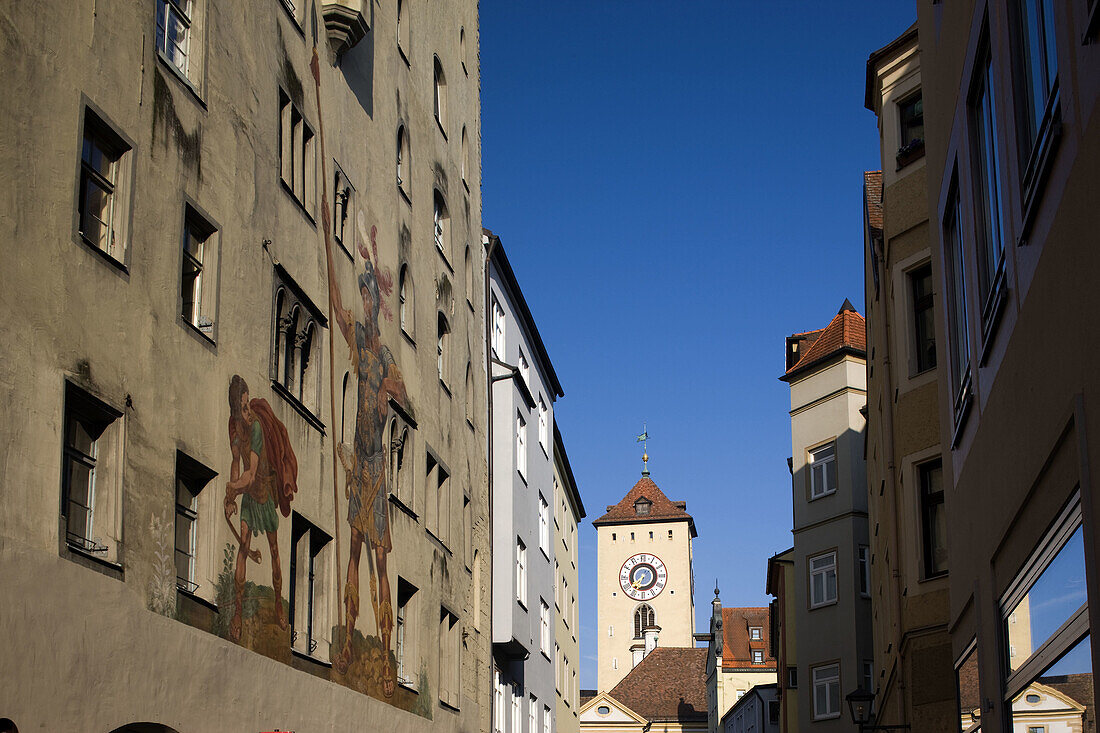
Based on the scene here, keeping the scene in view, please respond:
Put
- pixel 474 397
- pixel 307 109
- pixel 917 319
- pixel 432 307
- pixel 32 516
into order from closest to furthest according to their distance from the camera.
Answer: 1. pixel 32 516
2. pixel 307 109
3. pixel 917 319
4. pixel 432 307
5. pixel 474 397

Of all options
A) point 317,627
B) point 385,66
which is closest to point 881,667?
point 317,627

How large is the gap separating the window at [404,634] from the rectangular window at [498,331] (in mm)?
13083

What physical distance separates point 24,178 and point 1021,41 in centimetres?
776

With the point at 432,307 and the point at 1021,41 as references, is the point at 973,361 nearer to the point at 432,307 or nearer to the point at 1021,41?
the point at 1021,41

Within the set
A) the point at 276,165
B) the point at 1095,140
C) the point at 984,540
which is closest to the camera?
the point at 1095,140

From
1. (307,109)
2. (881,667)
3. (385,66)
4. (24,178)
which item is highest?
(385,66)

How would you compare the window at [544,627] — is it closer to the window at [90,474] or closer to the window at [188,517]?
the window at [188,517]

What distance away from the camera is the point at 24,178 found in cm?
1118

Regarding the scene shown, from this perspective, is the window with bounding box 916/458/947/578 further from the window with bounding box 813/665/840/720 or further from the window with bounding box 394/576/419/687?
the window with bounding box 813/665/840/720

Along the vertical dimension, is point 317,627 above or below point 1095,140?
below

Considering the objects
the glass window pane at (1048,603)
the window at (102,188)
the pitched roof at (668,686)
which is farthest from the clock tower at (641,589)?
the glass window pane at (1048,603)

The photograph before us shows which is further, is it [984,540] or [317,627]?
[317,627]

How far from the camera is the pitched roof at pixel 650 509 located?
12650cm

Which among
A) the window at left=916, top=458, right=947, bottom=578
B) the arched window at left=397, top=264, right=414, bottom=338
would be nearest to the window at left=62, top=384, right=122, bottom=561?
Result: the window at left=916, top=458, right=947, bottom=578
